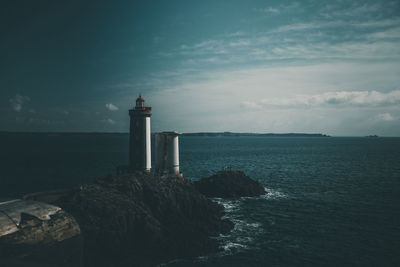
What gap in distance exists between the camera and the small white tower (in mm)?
40656

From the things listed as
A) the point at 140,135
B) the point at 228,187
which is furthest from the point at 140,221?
the point at 228,187

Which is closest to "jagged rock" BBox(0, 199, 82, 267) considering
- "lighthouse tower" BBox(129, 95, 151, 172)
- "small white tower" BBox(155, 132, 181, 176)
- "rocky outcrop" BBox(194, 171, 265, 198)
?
"lighthouse tower" BBox(129, 95, 151, 172)

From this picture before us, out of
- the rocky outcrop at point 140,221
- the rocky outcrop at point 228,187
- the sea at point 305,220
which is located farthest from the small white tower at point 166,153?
the rocky outcrop at point 228,187

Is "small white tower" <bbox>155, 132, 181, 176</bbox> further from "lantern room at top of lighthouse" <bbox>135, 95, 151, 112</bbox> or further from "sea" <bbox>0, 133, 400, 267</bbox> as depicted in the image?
"sea" <bbox>0, 133, 400, 267</bbox>

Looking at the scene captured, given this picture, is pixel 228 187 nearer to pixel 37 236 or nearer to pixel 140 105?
pixel 140 105

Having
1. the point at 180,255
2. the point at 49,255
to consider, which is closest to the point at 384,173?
the point at 180,255

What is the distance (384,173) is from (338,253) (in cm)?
5649

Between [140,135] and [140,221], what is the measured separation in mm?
11050

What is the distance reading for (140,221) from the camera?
27859mm

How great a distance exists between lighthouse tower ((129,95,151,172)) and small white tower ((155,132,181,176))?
155 inches

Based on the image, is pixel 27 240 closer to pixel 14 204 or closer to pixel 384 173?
pixel 14 204

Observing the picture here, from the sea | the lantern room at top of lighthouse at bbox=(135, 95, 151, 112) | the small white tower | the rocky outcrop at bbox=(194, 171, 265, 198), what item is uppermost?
the lantern room at top of lighthouse at bbox=(135, 95, 151, 112)

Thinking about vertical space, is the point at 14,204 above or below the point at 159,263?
above

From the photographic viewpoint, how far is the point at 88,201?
2659 cm
